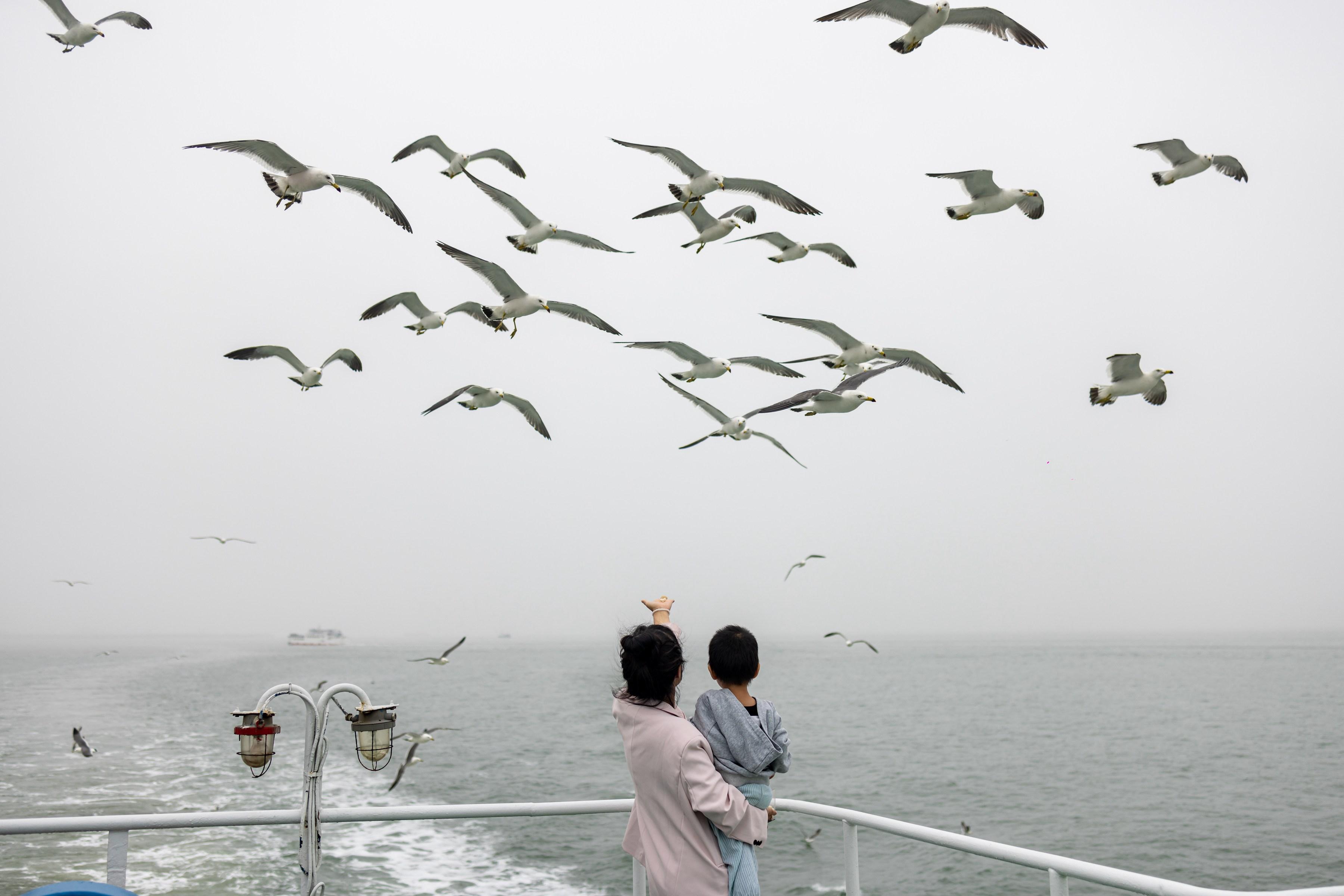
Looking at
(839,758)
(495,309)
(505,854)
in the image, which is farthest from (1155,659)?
(495,309)

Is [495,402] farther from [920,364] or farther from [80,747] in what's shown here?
[80,747]

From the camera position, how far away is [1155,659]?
107250mm

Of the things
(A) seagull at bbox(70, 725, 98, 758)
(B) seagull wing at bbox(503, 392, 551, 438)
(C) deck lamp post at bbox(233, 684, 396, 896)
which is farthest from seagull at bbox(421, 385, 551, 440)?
(A) seagull at bbox(70, 725, 98, 758)

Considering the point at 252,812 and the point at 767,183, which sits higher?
the point at 767,183

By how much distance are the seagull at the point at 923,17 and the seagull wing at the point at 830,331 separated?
2573 mm

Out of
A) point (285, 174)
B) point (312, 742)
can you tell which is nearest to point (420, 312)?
point (285, 174)

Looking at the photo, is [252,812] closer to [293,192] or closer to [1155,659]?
[293,192]

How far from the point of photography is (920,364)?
959 centimetres

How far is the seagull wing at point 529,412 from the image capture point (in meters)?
10.3

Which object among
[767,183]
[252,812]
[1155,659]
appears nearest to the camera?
[252,812]

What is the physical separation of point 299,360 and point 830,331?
5.41 m

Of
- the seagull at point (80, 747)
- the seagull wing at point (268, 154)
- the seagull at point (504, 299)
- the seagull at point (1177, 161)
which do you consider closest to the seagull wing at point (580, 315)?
the seagull at point (504, 299)

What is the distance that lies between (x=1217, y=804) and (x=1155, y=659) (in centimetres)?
8896

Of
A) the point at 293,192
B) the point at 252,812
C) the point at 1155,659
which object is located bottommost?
the point at 1155,659
